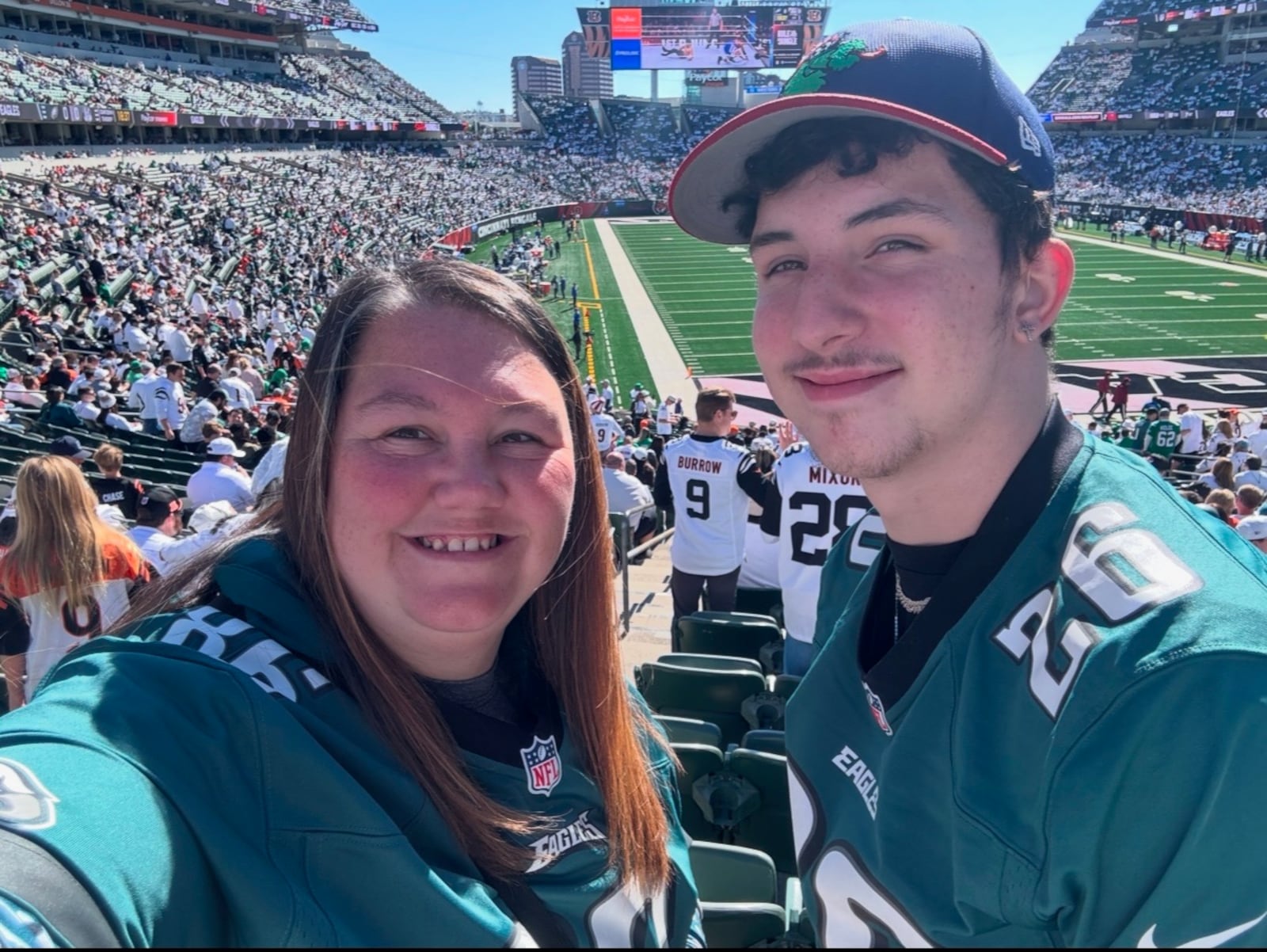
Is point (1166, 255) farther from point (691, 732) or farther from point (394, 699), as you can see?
point (394, 699)

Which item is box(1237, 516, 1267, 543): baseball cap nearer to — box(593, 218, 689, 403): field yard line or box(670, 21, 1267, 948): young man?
box(670, 21, 1267, 948): young man

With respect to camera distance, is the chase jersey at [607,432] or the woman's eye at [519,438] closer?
the woman's eye at [519,438]

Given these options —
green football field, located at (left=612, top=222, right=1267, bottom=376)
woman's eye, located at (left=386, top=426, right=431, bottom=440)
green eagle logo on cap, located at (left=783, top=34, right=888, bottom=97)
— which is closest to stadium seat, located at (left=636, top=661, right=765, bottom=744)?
woman's eye, located at (left=386, top=426, right=431, bottom=440)

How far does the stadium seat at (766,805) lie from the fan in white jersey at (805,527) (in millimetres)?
1296

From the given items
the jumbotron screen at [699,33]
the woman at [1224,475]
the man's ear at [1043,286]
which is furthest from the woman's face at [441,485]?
the jumbotron screen at [699,33]

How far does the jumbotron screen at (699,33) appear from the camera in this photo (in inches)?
2488

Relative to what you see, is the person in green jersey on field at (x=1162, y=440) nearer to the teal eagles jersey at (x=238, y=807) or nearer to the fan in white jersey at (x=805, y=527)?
the fan in white jersey at (x=805, y=527)

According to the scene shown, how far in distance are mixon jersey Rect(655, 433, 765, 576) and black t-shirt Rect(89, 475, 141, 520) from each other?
3969 millimetres

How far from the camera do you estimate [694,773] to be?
2.88 meters

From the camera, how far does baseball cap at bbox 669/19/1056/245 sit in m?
1.44

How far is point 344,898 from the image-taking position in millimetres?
1113

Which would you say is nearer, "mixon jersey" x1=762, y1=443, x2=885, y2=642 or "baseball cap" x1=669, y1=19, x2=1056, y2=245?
"baseball cap" x1=669, y1=19, x2=1056, y2=245

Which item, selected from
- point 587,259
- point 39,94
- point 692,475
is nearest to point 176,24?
point 39,94

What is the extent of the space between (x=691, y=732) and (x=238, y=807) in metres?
2.37
